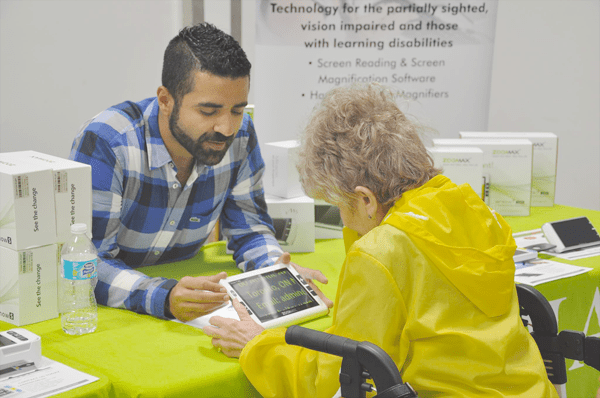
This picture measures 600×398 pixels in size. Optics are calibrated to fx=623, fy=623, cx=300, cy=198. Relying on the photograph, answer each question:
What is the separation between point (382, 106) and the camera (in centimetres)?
140

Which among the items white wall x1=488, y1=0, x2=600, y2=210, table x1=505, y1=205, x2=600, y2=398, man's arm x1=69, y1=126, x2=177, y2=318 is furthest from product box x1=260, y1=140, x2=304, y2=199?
white wall x1=488, y1=0, x2=600, y2=210

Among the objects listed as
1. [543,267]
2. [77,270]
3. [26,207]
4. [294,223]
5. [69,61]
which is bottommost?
[543,267]

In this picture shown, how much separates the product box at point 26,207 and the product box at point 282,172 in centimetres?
106

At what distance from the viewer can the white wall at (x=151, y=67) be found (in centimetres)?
329

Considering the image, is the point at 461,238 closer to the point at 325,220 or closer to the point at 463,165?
the point at 325,220

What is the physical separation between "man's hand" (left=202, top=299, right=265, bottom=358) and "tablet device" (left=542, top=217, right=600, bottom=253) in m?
1.45

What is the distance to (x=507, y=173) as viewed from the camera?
2.97m

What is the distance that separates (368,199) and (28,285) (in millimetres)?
897

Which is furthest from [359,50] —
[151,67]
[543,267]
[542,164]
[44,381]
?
[44,381]

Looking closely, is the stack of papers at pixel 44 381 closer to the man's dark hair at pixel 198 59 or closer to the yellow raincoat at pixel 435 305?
the yellow raincoat at pixel 435 305

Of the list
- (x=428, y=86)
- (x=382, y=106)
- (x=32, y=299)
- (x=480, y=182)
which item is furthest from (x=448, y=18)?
(x=32, y=299)

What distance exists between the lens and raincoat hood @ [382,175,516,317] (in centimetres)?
122

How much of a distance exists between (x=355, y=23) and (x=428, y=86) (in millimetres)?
514

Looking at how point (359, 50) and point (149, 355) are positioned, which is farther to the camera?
point (359, 50)
